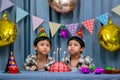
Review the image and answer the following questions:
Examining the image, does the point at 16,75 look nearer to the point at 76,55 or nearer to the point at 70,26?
the point at 76,55

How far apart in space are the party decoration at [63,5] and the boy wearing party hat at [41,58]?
0.77 ft

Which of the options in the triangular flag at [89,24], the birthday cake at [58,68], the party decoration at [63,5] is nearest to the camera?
the birthday cake at [58,68]

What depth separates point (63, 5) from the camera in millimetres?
2133

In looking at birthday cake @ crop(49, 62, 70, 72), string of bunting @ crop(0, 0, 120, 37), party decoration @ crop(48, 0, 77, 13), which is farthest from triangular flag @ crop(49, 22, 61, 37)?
birthday cake @ crop(49, 62, 70, 72)

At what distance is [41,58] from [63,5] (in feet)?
1.33

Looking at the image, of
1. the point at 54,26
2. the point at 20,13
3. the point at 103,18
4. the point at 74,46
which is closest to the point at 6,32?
the point at 20,13

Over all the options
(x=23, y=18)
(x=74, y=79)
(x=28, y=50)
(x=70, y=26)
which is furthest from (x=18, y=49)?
(x=74, y=79)

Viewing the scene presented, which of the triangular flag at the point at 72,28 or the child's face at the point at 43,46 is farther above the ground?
the triangular flag at the point at 72,28

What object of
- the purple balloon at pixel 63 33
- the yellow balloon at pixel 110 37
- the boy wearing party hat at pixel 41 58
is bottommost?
the boy wearing party hat at pixel 41 58

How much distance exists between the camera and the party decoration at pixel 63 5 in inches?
Answer: 83.7

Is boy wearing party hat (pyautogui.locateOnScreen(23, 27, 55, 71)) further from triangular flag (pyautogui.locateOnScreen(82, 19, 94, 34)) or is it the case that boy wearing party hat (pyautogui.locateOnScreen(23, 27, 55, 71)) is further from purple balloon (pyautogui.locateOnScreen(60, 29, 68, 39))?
triangular flag (pyautogui.locateOnScreen(82, 19, 94, 34))

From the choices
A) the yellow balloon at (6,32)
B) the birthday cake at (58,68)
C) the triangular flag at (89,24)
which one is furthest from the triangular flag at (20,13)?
the birthday cake at (58,68)

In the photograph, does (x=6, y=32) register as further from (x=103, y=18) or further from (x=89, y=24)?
(x=103, y=18)

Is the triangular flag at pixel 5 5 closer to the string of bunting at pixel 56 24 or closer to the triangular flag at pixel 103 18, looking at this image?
the string of bunting at pixel 56 24
